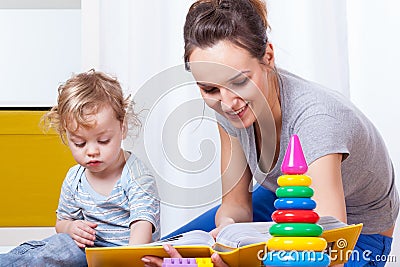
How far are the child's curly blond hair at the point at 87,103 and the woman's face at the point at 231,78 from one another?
306 millimetres

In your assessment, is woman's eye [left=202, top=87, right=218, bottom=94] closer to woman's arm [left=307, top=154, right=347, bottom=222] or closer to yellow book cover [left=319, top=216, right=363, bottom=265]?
woman's arm [left=307, top=154, right=347, bottom=222]

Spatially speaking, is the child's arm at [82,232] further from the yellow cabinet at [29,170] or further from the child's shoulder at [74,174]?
the yellow cabinet at [29,170]

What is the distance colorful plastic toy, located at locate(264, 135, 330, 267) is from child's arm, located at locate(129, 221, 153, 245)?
24.6 inches

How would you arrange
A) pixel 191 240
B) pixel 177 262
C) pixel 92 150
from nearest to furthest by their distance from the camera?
pixel 177 262
pixel 191 240
pixel 92 150

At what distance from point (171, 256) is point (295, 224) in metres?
0.27

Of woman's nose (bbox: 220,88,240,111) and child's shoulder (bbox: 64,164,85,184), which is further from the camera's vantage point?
child's shoulder (bbox: 64,164,85,184)

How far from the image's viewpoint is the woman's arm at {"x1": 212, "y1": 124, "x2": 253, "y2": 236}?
1449 mm

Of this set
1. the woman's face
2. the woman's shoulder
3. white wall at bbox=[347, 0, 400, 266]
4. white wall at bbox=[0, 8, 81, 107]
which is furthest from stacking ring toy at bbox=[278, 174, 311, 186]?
white wall at bbox=[0, 8, 81, 107]

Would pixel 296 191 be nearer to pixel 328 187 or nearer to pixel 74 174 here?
pixel 328 187

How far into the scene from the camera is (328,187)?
1109mm

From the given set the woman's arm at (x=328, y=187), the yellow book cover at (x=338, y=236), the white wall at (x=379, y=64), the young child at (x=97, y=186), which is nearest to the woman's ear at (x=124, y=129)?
the young child at (x=97, y=186)

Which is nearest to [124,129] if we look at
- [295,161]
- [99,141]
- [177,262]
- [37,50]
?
[99,141]

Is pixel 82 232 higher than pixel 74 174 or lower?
lower

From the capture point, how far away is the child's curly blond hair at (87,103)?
1450 millimetres
